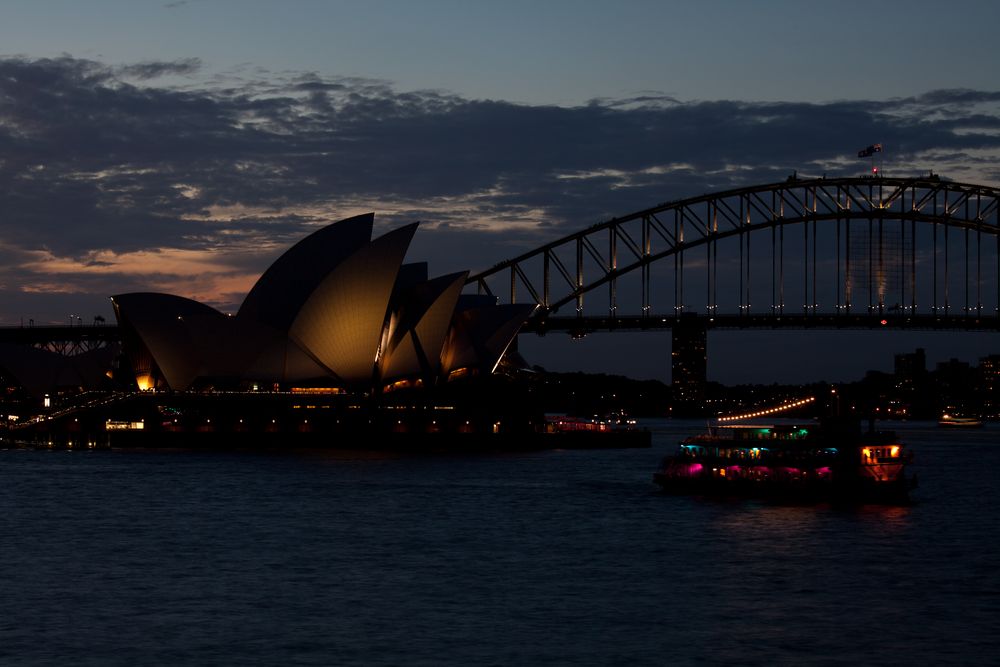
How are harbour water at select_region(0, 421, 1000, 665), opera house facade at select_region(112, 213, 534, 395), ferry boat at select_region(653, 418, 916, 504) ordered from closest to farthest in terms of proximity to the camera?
harbour water at select_region(0, 421, 1000, 665), ferry boat at select_region(653, 418, 916, 504), opera house facade at select_region(112, 213, 534, 395)

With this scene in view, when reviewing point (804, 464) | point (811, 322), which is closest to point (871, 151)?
point (811, 322)

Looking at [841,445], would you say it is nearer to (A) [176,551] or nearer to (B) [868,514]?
(B) [868,514]

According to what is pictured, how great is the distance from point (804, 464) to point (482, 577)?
75.7ft

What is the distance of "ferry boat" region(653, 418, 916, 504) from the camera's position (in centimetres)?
5484

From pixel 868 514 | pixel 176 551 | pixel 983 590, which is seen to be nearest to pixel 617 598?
pixel 983 590

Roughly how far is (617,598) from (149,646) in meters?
10.6

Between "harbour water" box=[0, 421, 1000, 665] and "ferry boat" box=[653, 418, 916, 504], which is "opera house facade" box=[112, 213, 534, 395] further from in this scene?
"ferry boat" box=[653, 418, 916, 504]

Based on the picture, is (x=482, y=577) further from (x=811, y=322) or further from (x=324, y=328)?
(x=811, y=322)

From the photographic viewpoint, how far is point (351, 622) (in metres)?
30.1

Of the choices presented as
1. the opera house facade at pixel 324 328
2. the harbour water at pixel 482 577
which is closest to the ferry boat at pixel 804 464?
the harbour water at pixel 482 577

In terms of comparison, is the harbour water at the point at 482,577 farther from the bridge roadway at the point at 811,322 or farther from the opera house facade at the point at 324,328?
the bridge roadway at the point at 811,322

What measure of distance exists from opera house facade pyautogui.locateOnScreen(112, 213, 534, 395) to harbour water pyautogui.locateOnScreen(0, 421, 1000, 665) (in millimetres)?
29164

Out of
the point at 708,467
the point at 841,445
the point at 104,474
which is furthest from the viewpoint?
the point at 104,474

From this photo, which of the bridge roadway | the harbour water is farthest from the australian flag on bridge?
the harbour water
